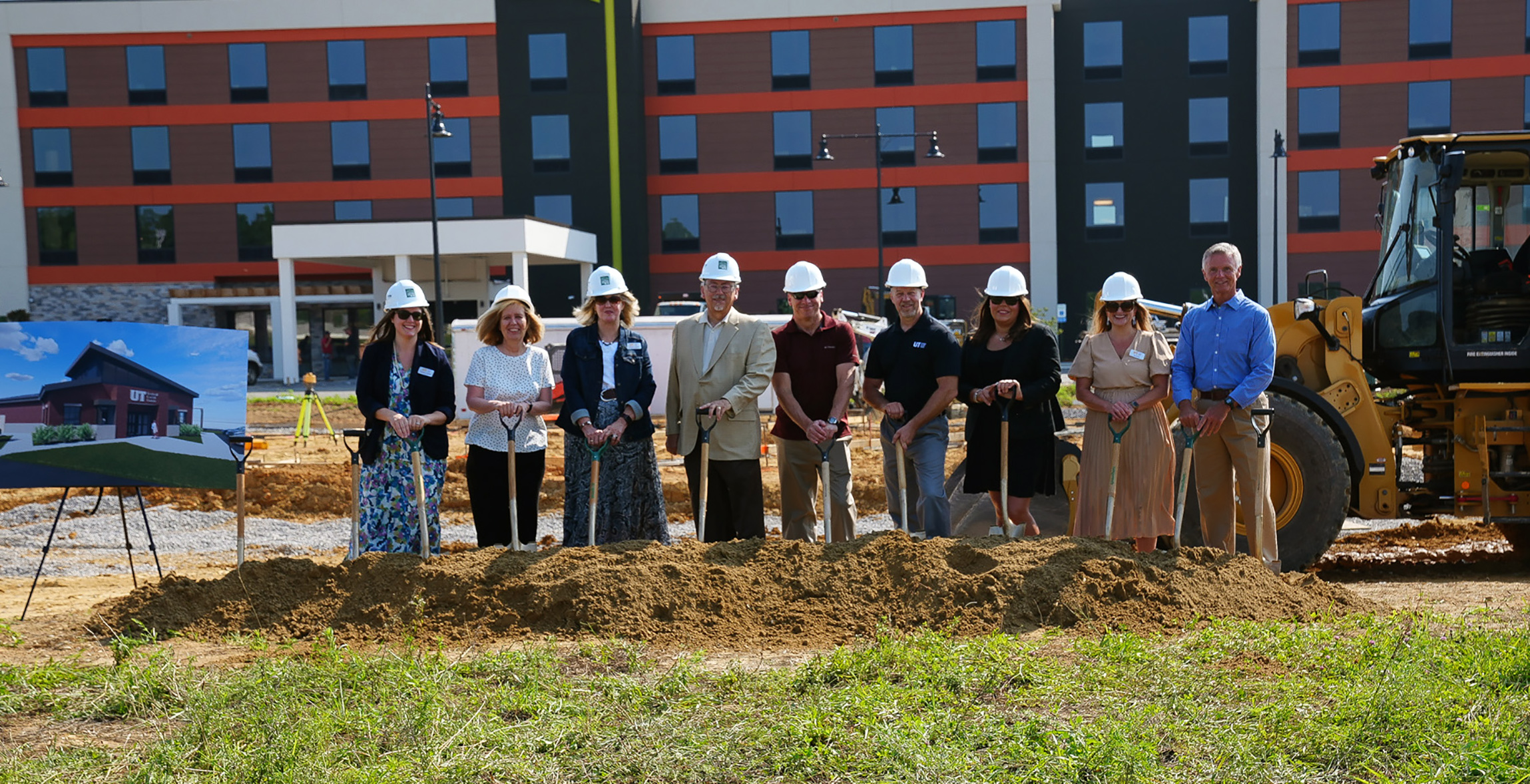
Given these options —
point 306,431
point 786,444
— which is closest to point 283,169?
point 306,431

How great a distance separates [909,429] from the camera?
7105 mm

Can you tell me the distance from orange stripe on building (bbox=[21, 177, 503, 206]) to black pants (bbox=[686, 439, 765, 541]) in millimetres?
34151

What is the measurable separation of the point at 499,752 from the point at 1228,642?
3.28 metres

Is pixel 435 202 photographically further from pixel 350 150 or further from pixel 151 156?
pixel 151 156

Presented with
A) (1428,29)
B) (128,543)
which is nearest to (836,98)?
(1428,29)

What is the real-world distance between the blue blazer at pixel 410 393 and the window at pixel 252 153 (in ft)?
120

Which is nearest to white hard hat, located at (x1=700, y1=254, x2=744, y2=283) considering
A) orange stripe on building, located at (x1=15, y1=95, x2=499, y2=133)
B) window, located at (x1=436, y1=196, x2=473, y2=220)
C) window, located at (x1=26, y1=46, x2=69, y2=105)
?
window, located at (x1=436, y1=196, x2=473, y2=220)

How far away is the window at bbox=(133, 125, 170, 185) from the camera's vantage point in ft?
131

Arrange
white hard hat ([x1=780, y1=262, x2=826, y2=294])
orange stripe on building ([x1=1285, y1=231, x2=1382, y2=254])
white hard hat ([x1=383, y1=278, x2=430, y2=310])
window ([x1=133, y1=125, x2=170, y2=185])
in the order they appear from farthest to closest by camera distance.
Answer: window ([x1=133, y1=125, x2=170, y2=185]) < orange stripe on building ([x1=1285, y1=231, x2=1382, y2=254]) < white hard hat ([x1=780, y1=262, x2=826, y2=294]) < white hard hat ([x1=383, y1=278, x2=430, y2=310])

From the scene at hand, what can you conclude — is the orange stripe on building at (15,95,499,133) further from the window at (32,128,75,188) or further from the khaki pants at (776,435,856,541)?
the khaki pants at (776,435,856,541)

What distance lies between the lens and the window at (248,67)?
39.6 m

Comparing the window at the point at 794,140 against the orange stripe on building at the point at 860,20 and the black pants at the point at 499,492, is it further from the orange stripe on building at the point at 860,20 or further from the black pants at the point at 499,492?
the black pants at the point at 499,492

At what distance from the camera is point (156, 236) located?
131 feet

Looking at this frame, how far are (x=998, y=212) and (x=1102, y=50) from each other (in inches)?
254
